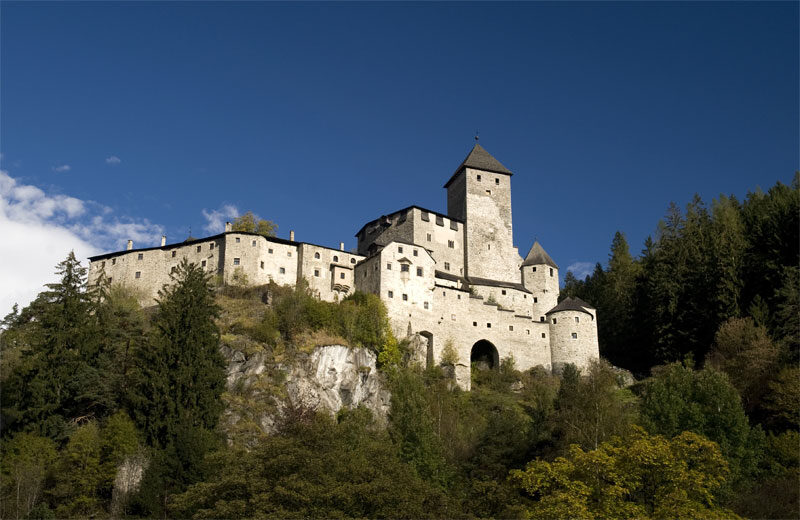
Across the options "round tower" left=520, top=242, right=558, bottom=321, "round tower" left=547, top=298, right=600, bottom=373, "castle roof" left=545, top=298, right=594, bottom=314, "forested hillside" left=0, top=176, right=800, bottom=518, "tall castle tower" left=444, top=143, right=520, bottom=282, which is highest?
"tall castle tower" left=444, top=143, right=520, bottom=282

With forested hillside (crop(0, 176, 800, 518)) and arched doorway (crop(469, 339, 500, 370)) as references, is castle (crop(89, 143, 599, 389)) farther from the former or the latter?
forested hillside (crop(0, 176, 800, 518))

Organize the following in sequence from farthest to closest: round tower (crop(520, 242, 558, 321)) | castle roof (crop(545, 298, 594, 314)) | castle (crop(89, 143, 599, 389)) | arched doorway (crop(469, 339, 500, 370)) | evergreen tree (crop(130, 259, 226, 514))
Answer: round tower (crop(520, 242, 558, 321))
castle roof (crop(545, 298, 594, 314))
arched doorway (crop(469, 339, 500, 370))
castle (crop(89, 143, 599, 389))
evergreen tree (crop(130, 259, 226, 514))

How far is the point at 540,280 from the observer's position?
222 feet

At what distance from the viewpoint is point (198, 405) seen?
134ft

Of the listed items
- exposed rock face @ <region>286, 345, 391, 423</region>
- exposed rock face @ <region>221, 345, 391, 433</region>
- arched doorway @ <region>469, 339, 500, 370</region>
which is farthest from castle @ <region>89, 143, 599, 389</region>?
exposed rock face @ <region>221, 345, 391, 433</region>

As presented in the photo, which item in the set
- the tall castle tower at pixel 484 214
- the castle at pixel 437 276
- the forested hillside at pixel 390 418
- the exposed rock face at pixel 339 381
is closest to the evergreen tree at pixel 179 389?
the forested hillside at pixel 390 418

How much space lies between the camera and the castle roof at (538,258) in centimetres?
6875

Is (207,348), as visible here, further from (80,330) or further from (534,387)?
(534,387)

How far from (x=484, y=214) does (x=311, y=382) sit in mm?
27173

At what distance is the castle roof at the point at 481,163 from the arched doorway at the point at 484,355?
17.6m

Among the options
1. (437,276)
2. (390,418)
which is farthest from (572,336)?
(390,418)

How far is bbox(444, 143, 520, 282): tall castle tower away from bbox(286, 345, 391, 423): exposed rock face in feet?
57.2

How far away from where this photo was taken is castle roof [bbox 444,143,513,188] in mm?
72625

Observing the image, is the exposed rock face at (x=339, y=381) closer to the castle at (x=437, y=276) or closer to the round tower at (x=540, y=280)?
the castle at (x=437, y=276)
